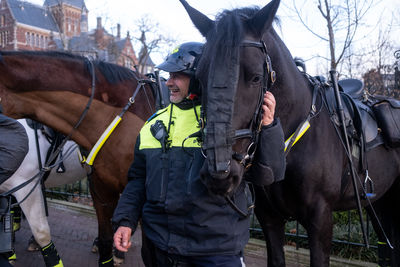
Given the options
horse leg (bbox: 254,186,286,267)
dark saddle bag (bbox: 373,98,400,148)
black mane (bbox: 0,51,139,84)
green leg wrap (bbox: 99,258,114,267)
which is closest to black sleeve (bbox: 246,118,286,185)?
horse leg (bbox: 254,186,286,267)

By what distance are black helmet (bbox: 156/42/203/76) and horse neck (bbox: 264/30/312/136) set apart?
0.43 m

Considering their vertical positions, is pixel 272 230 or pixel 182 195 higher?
pixel 182 195

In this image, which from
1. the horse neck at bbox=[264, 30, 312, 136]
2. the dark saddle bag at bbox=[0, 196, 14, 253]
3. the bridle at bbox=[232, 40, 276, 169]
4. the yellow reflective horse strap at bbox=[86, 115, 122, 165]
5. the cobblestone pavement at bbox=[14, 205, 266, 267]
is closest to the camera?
the bridle at bbox=[232, 40, 276, 169]

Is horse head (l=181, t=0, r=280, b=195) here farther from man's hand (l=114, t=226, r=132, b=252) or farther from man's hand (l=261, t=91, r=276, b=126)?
man's hand (l=114, t=226, r=132, b=252)

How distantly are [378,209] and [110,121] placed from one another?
312 cm

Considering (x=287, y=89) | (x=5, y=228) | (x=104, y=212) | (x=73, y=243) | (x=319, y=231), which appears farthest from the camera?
(x=73, y=243)

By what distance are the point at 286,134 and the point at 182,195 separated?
86 cm

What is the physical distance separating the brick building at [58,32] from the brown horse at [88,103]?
99cm

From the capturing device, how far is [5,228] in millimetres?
2578

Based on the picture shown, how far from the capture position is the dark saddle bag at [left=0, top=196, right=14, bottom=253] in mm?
2486

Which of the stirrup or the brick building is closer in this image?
the stirrup

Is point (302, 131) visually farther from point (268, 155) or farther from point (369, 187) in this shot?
point (369, 187)

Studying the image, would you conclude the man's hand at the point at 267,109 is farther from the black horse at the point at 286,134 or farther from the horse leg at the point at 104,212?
the horse leg at the point at 104,212

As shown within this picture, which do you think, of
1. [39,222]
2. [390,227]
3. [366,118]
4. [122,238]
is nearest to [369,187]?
[366,118]
